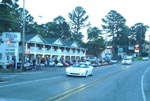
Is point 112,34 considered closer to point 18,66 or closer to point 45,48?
point 45,48

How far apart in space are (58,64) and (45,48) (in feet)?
56.6

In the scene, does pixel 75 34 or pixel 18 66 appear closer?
pixel 18 66

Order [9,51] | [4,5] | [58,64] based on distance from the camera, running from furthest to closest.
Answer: [58,64] < [9,51] < [4,5]

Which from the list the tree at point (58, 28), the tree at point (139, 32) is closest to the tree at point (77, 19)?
the tree at point (58, 28)

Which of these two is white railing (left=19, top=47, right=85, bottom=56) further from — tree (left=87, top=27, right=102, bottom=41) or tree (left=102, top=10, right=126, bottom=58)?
tree (left=102, top=10, right=126, bottom=58)

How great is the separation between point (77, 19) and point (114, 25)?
1954 centimetres

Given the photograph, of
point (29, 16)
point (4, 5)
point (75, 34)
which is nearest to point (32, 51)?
point (29, 16)

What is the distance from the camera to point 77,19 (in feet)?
484

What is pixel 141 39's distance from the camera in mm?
189875

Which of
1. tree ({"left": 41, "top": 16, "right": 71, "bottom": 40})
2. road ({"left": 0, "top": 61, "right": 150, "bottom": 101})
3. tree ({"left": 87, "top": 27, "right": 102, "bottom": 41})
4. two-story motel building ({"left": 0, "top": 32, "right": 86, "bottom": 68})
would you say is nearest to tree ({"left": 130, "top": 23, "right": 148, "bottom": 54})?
tree ({"left": 87, "top": 27, "right": 102, "bottom": 41})

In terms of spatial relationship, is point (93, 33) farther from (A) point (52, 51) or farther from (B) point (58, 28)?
(A) point (52, 51)

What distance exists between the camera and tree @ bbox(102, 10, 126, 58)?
159000 mm

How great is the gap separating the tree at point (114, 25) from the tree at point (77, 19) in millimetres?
13405

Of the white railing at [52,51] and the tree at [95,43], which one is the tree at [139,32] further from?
the white railing at [52,51]
